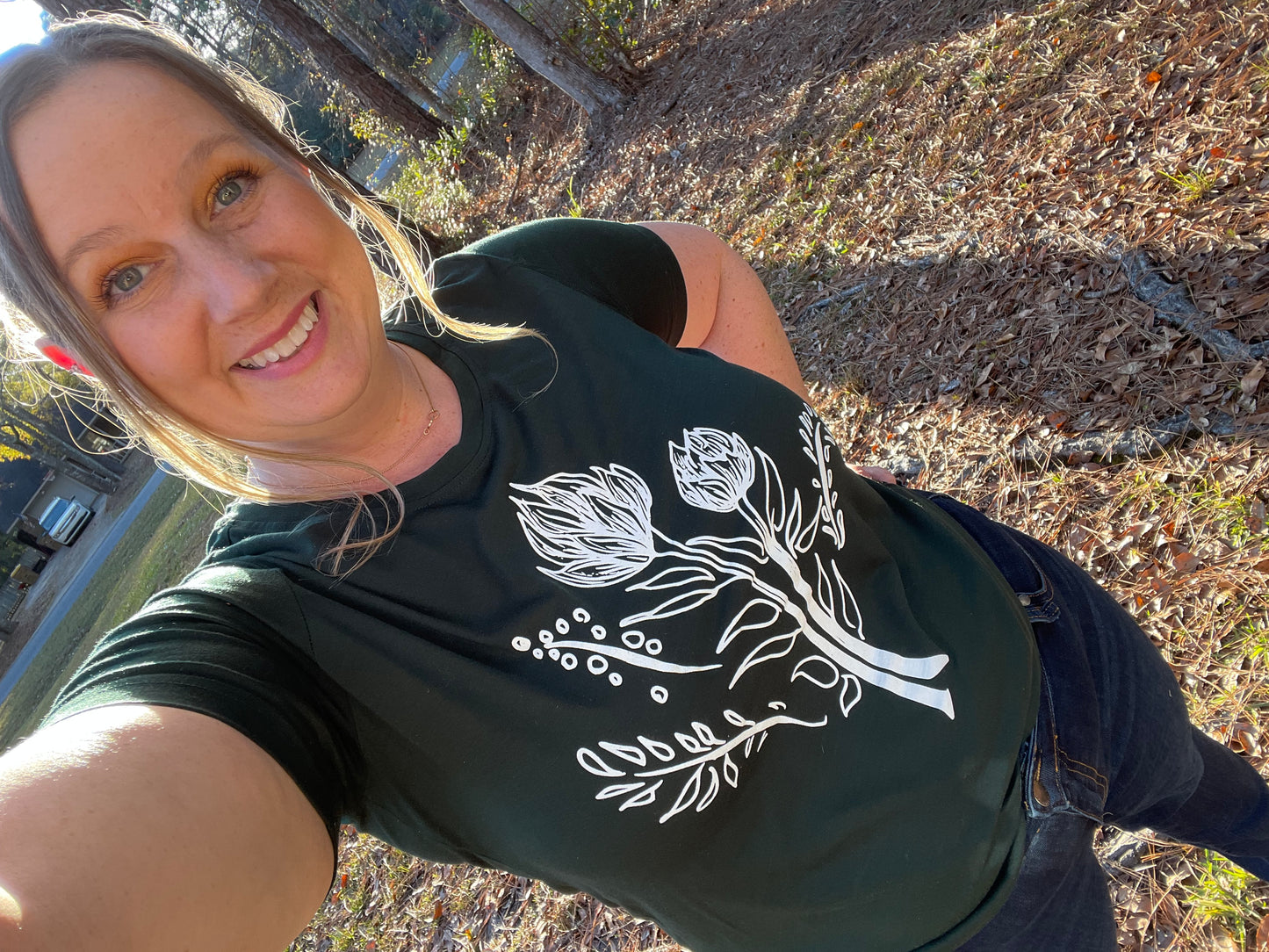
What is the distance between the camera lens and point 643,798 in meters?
1.15

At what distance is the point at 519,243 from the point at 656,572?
0.96 metres

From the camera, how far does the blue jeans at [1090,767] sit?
4.60 feet

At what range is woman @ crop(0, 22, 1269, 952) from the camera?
3.49ft

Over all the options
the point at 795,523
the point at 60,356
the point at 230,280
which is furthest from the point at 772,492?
the point at 60,356

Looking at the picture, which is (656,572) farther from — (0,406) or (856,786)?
(0,406)

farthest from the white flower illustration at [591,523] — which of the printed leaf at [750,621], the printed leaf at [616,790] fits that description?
the printed leaf at [616,790]

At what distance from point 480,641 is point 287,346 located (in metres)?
0.62

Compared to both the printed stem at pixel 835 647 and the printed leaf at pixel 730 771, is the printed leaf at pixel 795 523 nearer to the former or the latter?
the printed stem at pixel 835 647

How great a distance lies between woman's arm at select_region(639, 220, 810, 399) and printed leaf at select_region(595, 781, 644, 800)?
1304 millimetres

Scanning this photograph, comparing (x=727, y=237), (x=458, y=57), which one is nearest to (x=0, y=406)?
(x=458, y=57)

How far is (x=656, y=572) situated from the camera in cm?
129

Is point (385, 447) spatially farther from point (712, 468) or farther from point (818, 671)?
point (818, 671)

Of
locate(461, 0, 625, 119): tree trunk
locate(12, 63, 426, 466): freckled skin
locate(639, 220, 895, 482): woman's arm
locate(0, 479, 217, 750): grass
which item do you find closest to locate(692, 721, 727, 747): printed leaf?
locate(12, 63, 426, 466): freckled skin

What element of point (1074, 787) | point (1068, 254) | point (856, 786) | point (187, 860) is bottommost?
point (1068, 254)
